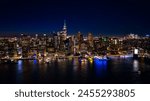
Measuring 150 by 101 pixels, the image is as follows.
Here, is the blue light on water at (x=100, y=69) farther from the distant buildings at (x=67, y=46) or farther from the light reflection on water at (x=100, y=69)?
the distant buildings at (x=67, y=46)

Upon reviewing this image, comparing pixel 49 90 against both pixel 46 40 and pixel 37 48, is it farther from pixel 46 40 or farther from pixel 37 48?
pixel 46 40

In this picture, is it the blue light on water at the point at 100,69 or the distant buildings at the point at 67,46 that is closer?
the blue light on water at the point at 100,69

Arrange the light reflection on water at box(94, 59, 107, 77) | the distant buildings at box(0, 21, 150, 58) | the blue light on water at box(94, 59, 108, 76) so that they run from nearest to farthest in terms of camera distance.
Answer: the light reflection on water at box(94, 59, 107, 77) < the blue light on water at box(94, 59, 108, 76) < the distant buildings at box(0, 21, 150, 58)

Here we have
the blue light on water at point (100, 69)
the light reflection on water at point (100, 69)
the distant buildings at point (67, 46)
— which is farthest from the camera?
the distant buildings at point (67, 46)

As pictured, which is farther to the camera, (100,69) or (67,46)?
(67,46)

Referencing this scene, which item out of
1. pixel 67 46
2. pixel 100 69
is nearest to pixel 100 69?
pixel 100 69

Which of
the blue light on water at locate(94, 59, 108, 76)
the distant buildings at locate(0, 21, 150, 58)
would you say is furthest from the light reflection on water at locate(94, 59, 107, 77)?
the distant buildings at locate(0, 21, 150, 58)

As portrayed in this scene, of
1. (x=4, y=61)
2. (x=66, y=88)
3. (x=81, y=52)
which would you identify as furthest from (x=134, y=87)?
(x=81, y=52)

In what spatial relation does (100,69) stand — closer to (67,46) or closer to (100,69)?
(100,69)

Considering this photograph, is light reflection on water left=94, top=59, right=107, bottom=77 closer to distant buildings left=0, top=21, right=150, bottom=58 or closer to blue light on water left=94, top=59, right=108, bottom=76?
blue light on water left=94, top=59, right=108, bottom=76

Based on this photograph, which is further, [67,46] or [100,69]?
[67,46]

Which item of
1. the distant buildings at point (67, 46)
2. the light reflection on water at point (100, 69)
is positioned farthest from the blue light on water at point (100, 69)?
the distant buildings at point (67, 46)
